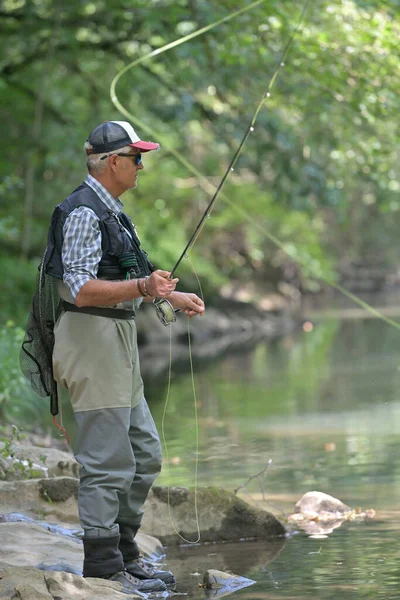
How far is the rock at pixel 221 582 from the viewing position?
5.30m

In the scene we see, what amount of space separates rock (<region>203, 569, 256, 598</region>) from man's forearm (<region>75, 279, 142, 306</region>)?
128cm

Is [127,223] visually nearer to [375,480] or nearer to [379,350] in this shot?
[375,480]

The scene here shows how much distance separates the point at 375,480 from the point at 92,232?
338 centimetres

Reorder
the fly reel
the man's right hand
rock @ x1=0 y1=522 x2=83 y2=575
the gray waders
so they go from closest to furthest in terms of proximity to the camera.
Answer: the man's right hand, the gray waders, the fly reel, rock @ x1=0 y1=522 x2=83 y2=575

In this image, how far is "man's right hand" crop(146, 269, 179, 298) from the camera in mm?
4742

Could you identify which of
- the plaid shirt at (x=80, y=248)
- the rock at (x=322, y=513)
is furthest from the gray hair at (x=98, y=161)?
the rock at (x=322, y=513)

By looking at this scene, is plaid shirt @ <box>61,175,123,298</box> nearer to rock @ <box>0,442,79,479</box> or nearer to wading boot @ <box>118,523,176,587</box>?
wading boot @ <box>118,523,176,587</box>

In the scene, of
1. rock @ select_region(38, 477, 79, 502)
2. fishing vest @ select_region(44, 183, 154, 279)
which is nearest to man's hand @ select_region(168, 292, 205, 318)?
fishing vest @ select_region(44, 183, 154, 279)

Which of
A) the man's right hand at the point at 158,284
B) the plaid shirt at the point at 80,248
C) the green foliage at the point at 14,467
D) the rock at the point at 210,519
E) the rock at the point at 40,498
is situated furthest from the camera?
the green foliage at the point at 14,467

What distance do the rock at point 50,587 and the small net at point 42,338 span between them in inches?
30.0

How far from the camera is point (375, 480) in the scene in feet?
25.2

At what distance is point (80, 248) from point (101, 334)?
0.35 m

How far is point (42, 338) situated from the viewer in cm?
523

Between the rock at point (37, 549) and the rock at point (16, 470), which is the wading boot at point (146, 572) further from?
the rock at point (16, 470)
